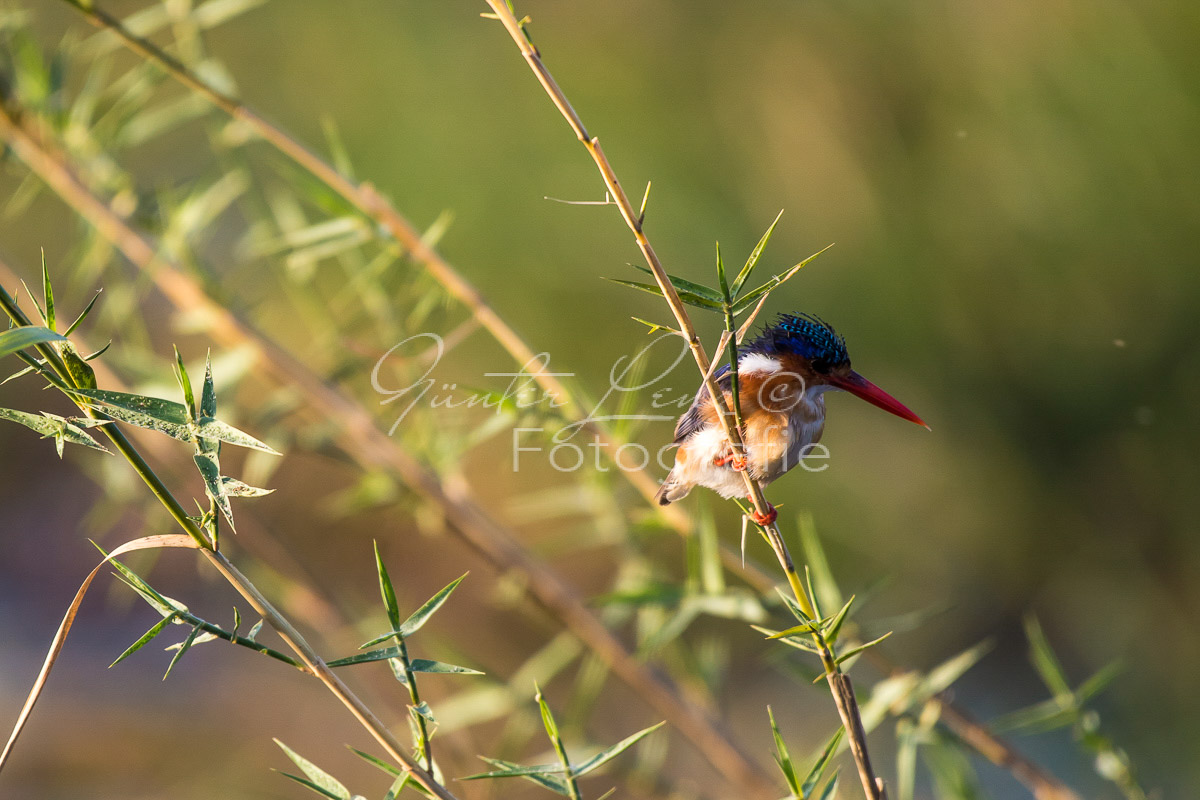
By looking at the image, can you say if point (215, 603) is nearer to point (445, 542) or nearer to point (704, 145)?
point (445, 542)

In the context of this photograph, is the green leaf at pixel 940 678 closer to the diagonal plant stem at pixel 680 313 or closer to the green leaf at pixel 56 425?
the diagonal plant stem at pixel 680 313

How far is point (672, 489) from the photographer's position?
1309 millimetres

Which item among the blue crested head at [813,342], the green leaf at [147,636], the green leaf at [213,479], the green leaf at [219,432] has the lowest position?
the blue crested head at [813,342]

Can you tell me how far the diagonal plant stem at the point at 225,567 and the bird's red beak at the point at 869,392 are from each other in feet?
2.35

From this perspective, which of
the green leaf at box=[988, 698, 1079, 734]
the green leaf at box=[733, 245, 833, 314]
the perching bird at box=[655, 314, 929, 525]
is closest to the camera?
the green leaf at box=[733, 245, 833, 314]

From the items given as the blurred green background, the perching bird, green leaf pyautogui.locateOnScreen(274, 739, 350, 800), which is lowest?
Answer: the blurred green background

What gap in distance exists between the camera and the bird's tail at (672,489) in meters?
1.26

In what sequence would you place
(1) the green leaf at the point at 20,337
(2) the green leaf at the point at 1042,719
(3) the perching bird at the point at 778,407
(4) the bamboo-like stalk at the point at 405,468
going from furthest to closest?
1. (4) the bamboo-like stalk at the point at 405,468
2. (3) the perching bird at the point at 778,407
3. (2) the green leaf at the point at 1042,719
4. (1) the green leaf at the point at 20,337

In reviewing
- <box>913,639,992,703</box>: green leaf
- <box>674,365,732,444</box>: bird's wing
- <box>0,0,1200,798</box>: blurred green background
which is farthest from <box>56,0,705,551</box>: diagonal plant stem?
<box>0,0,1200,798</box>: blurred green background

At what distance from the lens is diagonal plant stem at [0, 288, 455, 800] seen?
0.52 metres

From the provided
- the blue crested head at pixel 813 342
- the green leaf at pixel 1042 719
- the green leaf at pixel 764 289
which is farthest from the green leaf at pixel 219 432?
the green leaf at pixel 1042 719

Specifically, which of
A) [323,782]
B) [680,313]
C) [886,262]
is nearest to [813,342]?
[680,313]

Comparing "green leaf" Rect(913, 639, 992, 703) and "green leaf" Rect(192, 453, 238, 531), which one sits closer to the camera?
"green leaf" Rect(192, 453, 238, 531)

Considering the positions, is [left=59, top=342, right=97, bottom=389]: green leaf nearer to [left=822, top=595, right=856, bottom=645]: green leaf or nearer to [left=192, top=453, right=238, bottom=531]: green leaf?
[left=192, top=453, right=238, bottom=531]: green leaf
